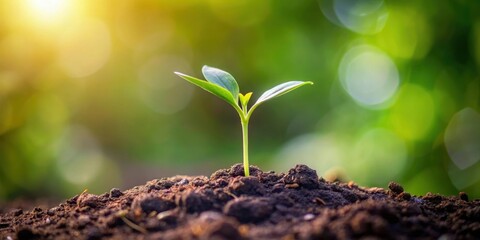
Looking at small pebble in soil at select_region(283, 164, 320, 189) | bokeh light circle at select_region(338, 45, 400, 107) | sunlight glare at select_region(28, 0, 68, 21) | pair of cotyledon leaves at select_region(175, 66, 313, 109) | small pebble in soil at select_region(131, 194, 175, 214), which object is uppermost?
sunlight glare at select_region(28, 0, 68, 21)

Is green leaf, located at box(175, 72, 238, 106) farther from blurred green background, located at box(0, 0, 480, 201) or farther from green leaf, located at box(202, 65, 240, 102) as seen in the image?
blurred green background, located at box(0, 0, 480, 201)

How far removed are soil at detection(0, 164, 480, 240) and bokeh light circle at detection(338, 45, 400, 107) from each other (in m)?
2.08

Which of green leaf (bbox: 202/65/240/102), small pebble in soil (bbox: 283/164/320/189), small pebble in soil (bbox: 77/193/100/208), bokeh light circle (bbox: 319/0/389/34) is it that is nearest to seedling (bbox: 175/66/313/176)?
green leaf (bbox: 202/65/240/102)

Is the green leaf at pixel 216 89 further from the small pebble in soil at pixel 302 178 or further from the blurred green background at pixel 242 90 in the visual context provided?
the blurred green background at pixel 242 90

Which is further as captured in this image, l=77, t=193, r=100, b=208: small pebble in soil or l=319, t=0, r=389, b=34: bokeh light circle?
l=319, t=0, r=389, b=34: bokeh light circle

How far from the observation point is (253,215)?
3.73 feet

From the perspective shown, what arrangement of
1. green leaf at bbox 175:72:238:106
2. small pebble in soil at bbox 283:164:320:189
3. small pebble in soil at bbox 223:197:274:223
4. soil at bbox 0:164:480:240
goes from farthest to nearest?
1. small pebble in soil at bbox 283:164:320:189
2. green leaf at bbox 175:72:238:106
3. small pebble in soil at bbox 223:197:274:223
4. soil at bbox 0:164:480:240

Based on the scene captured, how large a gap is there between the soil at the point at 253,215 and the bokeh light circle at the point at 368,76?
6.81ft

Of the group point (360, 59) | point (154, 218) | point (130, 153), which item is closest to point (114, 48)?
point (130, 153)

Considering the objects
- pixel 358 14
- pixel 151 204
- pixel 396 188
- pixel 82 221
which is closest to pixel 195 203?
pixel 151 204

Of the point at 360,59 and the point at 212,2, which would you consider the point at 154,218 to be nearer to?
the point at 360,59

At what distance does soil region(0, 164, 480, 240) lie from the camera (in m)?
1.03

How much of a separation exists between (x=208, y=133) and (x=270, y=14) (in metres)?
1.16

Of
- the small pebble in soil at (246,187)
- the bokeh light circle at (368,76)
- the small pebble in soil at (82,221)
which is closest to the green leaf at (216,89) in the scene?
the small pebble in soil at (246,187)
